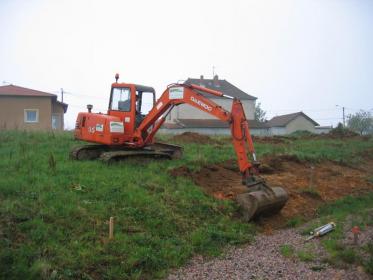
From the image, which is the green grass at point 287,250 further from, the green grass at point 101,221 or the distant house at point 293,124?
the distant house at point 293,124

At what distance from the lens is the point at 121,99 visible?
540 inches

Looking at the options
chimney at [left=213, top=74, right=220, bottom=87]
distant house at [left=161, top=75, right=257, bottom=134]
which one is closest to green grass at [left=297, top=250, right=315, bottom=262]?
distant house at [left=161, top=75, right=257, bottom=134]

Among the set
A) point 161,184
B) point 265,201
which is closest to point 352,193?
point 265,201

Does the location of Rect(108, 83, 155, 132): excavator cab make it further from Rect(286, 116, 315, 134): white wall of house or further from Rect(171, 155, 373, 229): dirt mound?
Rect(286, 116, 315, 134): white wall of house

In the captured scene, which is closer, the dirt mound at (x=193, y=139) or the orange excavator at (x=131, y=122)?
the orange excavator at (x=131, y=122)

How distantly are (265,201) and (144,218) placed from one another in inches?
114

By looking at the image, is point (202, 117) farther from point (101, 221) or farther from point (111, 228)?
point (111, 228)

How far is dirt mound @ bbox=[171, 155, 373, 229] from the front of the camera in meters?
11.2

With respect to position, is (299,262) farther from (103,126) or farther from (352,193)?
(103,126)

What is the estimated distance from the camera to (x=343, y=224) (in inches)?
375

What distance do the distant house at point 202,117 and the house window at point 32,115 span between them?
14148mm

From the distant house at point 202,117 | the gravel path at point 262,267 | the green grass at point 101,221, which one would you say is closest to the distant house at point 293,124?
the distant house at point 202,117

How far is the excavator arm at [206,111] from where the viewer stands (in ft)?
33.8

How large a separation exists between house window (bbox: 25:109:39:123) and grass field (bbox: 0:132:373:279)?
68.5ft
